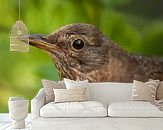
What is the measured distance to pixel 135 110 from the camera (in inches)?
171

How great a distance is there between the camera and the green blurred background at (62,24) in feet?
18.7

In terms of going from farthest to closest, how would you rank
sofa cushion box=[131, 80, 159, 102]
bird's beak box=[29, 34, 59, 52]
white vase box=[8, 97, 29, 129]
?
1. bird's beak box=[29, 34, 59, 52]
2. white vase box=[8, 97, 29, 129]
3. sofa cushion box=[131, 80, 159, 102]

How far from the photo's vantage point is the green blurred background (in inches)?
225

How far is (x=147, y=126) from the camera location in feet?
13.9

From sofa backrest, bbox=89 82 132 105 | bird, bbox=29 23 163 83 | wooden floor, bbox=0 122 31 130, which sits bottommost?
wooden floor, bbox=0 122 31 130

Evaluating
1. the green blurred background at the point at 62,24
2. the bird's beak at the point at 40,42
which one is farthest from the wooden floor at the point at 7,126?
the bird's beak at the point at 40,42

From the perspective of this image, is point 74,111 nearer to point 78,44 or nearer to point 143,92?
point 143,92

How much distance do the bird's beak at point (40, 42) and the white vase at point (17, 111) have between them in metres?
1.09

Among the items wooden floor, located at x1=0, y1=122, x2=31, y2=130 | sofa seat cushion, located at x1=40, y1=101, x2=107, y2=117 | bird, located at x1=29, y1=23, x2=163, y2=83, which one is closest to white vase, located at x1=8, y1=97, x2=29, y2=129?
wooden floor, located at x1=0, y1=122, x2=31, y2=130

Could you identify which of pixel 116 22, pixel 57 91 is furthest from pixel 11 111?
pixel 116 22

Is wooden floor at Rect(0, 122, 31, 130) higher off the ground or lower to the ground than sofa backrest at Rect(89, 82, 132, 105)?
lower

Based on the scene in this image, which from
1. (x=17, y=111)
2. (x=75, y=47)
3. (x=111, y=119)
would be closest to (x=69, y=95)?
(x=111, y=119)

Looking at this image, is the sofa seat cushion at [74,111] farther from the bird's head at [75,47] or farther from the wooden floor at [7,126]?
the bird's head at [75,47]

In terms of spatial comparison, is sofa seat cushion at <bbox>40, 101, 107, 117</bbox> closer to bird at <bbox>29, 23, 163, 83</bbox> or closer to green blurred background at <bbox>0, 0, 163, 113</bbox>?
bird at <bbox>29, 23, 163, 83</bbox>
